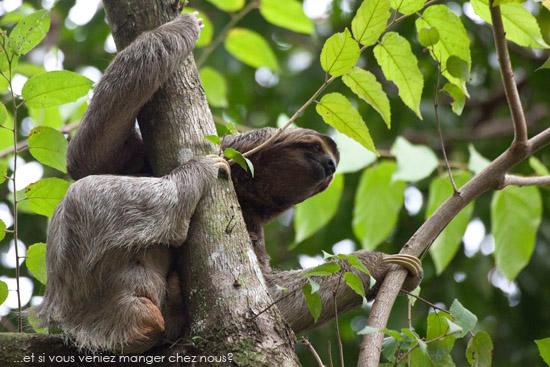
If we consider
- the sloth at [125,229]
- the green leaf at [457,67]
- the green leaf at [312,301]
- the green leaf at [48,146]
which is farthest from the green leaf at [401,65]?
the green leaf at [48,146]

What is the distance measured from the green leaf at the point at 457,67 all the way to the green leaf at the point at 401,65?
33 cm

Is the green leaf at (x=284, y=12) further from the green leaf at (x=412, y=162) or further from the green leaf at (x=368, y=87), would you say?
the green leaf at (x=368, y=87)

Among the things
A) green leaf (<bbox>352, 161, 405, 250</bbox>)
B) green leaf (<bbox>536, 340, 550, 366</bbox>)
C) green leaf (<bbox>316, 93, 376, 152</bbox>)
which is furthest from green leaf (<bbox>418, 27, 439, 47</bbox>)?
green leaf (<bbox>352, 161, 405, 250</bbox>)

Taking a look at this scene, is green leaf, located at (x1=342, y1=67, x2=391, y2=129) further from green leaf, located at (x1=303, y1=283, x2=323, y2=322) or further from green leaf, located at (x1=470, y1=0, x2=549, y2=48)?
green leaf, located at (x1=303, y1=283, x2=323, y2=322)

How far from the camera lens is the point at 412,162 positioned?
7.63m

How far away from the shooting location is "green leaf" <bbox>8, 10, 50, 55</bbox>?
546 centimetres

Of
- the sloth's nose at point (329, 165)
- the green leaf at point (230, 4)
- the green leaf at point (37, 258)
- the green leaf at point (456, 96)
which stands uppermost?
the green leaf at point (456, 96)

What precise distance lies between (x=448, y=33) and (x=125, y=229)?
294 cm

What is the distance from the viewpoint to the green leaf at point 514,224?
757cm

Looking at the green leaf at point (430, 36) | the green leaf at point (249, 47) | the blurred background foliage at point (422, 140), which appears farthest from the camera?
the blurred background foliage at point (422, 140)

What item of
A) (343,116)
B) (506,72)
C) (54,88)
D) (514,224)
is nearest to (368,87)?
(343,116)

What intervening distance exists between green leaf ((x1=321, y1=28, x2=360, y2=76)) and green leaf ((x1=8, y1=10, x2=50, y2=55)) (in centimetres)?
207

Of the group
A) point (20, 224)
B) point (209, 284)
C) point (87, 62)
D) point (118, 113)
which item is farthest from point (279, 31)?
point (209, 284)

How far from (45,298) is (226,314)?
2136mm
